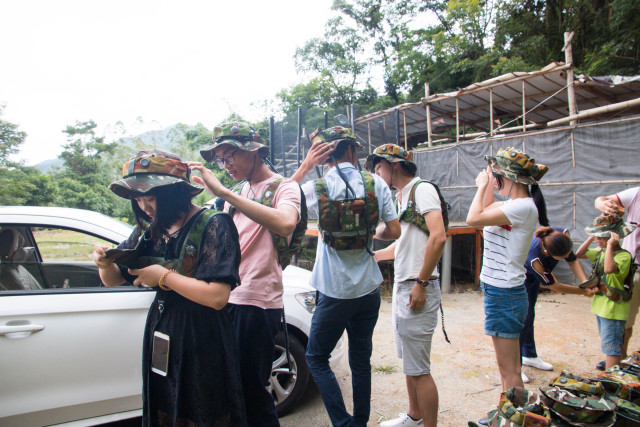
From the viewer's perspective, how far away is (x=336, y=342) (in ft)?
6.89

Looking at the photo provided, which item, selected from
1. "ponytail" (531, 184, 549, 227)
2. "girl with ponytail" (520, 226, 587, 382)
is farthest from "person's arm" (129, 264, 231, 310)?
"girl with ponytail" (520, 226, 587, 382)

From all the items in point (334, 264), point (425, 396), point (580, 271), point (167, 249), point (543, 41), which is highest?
point (543, 41)

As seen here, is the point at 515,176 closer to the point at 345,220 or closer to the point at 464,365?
the point at 345,220

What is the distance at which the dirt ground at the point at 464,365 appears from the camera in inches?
110

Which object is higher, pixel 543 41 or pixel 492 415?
pixel 543 41

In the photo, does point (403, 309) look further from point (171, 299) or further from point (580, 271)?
point (580, 271)

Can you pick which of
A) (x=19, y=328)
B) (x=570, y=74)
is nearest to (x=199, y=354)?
(x=19, y=328)

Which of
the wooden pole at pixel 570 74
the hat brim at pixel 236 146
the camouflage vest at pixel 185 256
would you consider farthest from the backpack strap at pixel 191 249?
the wooden pole at pixel 570 74

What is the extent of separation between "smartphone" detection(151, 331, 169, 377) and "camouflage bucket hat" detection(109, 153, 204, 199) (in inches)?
22.6

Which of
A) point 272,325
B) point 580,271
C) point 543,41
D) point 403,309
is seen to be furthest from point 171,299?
point 543,41

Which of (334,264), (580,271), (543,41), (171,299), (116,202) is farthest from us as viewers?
(116,202)

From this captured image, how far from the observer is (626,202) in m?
3.11

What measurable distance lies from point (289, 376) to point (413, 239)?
4.53ft

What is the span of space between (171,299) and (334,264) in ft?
2.95
